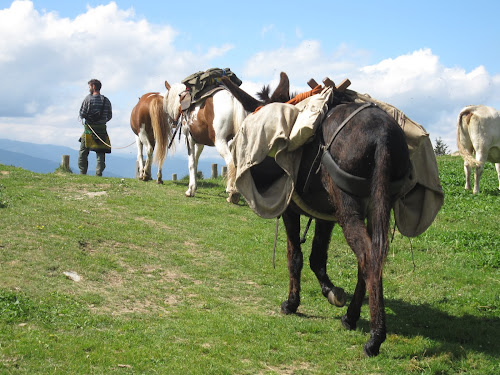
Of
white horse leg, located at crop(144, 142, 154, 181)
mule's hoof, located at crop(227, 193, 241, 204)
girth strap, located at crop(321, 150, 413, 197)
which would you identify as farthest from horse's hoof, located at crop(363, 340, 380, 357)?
white horse leg, located at crop(144, 142, 154, 181)

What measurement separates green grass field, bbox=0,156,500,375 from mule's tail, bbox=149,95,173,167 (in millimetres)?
2678

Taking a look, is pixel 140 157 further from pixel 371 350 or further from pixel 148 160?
pixel 371 350

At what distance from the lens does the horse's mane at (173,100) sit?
543 inches

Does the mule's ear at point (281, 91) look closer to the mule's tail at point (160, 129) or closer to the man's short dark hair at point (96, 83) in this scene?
the mule's tail at point (160, 129)

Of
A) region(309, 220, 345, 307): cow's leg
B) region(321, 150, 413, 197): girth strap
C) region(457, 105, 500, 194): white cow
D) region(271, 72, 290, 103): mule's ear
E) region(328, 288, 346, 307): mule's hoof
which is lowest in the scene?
region(328, 288, 346, 307): mule's hoof

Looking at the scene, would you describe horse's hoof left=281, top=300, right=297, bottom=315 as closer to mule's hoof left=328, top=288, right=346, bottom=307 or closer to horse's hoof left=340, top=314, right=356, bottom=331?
mule's hoof left=328, top=288, right=346, bottom=307

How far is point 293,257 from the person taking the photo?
6188mm

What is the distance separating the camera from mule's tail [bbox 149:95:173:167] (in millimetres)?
14102

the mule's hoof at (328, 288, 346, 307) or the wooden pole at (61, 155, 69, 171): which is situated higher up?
the wooden pole at (61, 155, 69, 171)

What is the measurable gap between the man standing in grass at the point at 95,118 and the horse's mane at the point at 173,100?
2032 millimetres

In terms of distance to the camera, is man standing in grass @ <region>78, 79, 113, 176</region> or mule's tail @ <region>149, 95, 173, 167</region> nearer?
mule's tail @ <region>149, 95, 173, 167</region>

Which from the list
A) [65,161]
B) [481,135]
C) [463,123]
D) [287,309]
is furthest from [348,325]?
[65,161]

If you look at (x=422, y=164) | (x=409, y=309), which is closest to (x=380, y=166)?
(x=422, y=164)

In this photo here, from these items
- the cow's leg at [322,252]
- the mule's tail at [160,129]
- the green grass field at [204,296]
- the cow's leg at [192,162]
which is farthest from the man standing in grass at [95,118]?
the cow's leg at [322,252]
